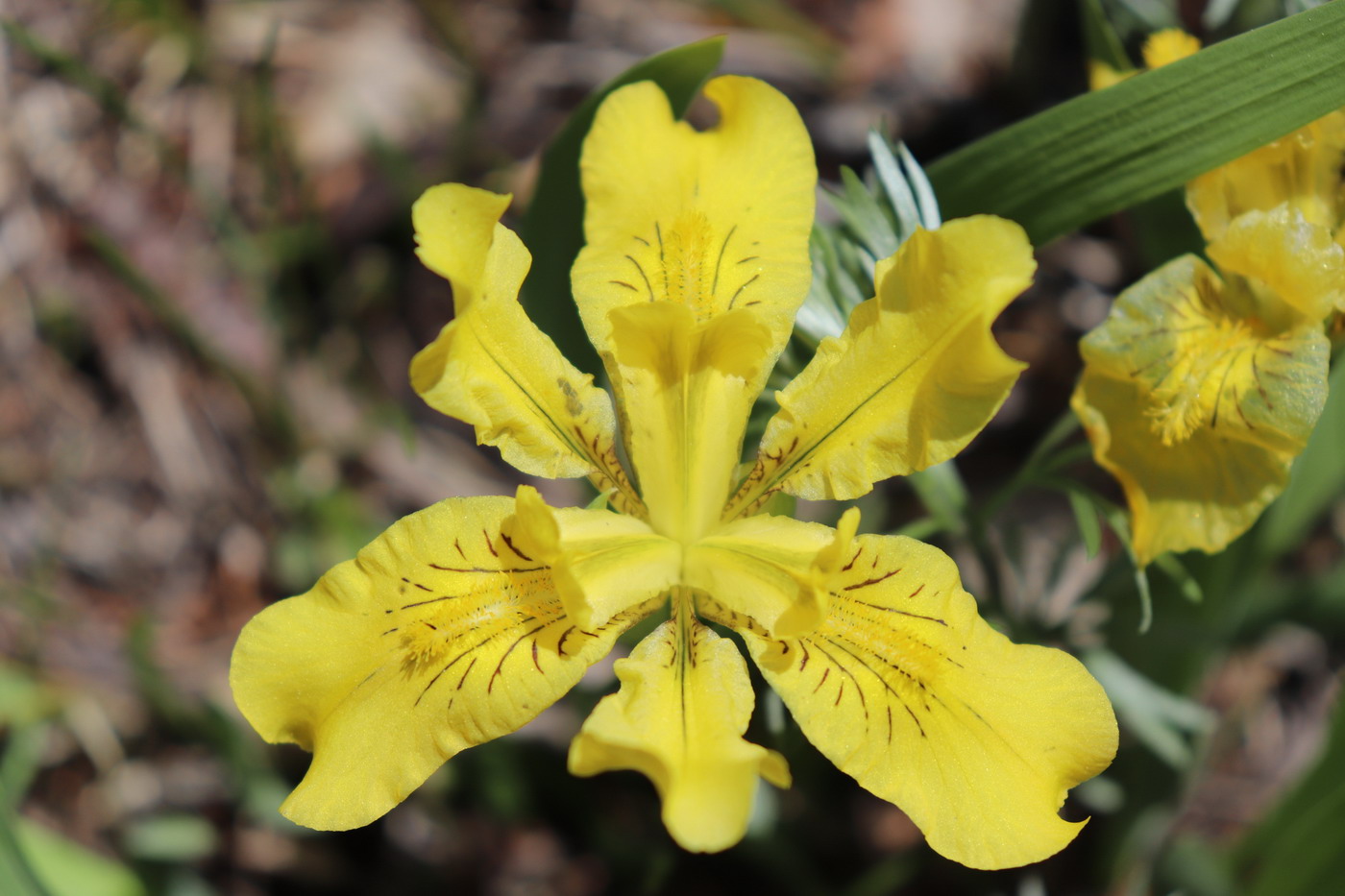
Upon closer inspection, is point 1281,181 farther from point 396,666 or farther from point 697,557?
point 396,666

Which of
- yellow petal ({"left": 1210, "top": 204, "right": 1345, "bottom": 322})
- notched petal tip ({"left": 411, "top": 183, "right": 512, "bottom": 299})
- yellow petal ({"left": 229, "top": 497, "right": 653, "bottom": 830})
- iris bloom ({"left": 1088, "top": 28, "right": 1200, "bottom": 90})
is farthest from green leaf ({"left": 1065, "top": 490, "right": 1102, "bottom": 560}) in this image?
notched petal tip ({"left": 411, "top": 183, "right": 512, "bottom": 299})

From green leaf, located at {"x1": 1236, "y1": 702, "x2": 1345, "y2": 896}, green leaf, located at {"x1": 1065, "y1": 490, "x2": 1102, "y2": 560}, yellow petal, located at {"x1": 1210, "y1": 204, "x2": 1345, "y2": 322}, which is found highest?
yellow petal, located at {"x1": 1210, "y1": 204, "x2": 1345, "y2": 322}

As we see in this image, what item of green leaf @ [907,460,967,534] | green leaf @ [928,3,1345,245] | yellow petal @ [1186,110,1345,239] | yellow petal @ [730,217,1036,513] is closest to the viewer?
yellow petal @ [730,217,1036,513]

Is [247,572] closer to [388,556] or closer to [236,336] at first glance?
[236,336]

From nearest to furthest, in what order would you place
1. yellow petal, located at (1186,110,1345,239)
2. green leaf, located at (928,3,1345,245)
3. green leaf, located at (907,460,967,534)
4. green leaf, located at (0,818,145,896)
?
green leaf, located at (928,3,1345,245)
yellow petal, located at (1186,110,1345,239)
green leaf, located at (907,460,967,534)
green leaf, located at (0,818,145,896)

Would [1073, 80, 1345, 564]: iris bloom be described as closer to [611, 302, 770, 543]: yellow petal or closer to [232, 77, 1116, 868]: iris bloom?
[232, 77, 1116, 868]: iris bloom

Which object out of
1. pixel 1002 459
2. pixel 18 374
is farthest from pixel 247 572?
pixel 1002 459

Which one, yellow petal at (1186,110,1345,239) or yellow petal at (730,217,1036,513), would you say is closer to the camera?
yellow petal at (730,217,1036,513)

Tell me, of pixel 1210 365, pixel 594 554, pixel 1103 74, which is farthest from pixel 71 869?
pixel 1103 74
